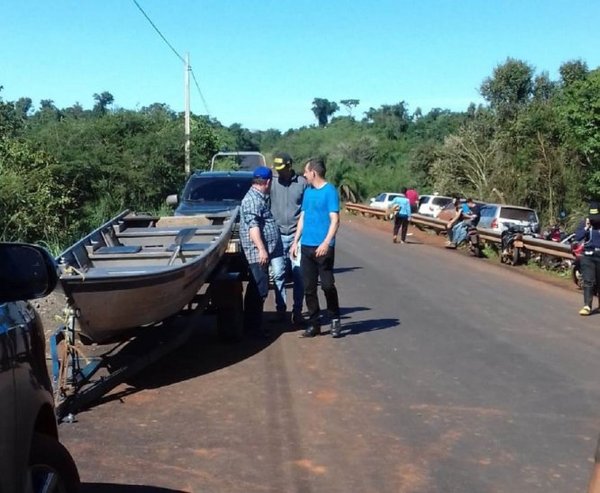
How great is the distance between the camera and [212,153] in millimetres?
41562

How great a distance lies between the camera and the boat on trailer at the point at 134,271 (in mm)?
7164

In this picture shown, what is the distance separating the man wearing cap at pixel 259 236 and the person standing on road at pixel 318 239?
370mm

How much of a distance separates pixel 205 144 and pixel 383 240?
14012 mm

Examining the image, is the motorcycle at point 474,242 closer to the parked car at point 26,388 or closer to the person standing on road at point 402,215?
the person standing on road at point 402,215

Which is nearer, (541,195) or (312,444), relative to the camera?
(312,444)

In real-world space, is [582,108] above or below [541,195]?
above

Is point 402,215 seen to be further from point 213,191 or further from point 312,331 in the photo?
point 312,331

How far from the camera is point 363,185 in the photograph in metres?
63.9

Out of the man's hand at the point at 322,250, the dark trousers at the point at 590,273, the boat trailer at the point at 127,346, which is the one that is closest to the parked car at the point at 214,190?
the boat trailer at the point at 127,346

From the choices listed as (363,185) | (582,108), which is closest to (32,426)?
(582,108)

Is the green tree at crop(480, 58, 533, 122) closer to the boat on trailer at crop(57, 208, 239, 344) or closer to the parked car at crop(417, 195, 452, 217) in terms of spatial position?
the parked car at crop(417, 195, 452, 217)

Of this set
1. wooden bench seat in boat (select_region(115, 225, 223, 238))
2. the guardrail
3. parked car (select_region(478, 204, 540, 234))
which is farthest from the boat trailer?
parked car (select_region(478, 204, 540, 234))

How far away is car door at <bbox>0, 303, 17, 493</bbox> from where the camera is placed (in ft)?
10.7

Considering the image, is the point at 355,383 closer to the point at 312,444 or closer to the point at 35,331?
the point at 312,444
